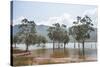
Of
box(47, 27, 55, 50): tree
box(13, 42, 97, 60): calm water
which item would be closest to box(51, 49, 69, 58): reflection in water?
box(13, 42, 97, 60): calm water

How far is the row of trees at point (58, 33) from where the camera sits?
2.07 m

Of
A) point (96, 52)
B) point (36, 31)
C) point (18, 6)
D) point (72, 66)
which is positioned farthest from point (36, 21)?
point (96, 52)

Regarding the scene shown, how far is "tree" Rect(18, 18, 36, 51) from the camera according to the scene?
207 cm

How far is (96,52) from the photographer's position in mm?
2289

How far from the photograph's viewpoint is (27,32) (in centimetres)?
208

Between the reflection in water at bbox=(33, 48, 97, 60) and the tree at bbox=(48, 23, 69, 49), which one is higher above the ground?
the tree at bbox=(48, 23, 69, 49)

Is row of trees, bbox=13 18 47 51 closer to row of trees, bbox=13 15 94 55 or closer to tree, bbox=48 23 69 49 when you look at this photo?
row of trees, bbox=13 15 94 55

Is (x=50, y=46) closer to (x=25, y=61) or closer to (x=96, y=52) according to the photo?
(x=25, y=61)

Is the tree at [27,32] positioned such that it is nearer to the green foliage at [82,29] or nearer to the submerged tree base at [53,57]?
the submerged tree base at [53,57]

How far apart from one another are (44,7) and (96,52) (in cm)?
84

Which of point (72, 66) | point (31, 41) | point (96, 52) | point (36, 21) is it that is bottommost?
point (72, 66)

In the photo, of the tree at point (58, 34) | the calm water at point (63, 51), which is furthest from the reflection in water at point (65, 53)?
the tree at point (58, 34)

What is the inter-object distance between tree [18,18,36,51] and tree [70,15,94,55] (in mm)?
466

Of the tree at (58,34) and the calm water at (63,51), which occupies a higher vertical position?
the tree at (58,34)
